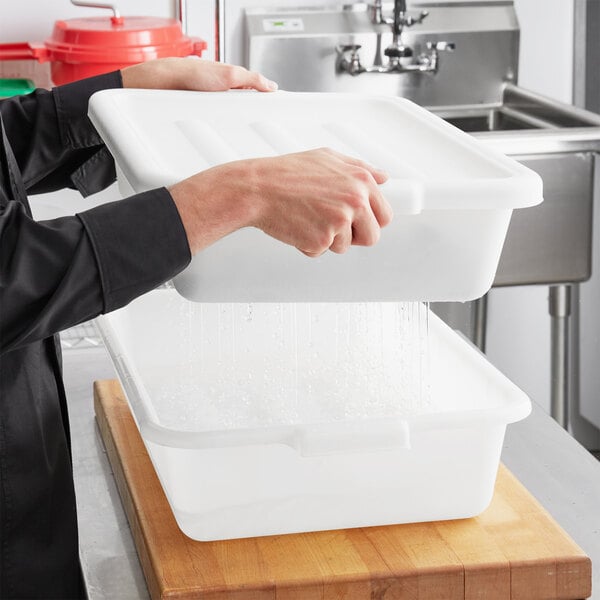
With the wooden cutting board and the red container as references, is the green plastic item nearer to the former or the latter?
the red container

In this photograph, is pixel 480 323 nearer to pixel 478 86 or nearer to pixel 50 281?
pixel 478 86

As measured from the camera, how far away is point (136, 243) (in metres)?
0.82

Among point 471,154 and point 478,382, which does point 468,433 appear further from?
point 471,154

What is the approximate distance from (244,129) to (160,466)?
32 centimetres

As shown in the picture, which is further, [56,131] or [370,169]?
[56,131]

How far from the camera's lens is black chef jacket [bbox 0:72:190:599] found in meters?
0.80

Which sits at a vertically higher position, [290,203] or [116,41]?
[116,41]

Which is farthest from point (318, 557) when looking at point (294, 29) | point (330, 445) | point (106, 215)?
point (294, 29)

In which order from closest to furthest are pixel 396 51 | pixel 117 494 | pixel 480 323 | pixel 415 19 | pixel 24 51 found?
pixel 117 494 → pixel 24 51 → pixel 396 51 → pixel 415 19 → pixel 480 323

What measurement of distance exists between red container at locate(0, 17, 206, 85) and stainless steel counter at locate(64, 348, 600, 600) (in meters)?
0.89

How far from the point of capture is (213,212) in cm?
80

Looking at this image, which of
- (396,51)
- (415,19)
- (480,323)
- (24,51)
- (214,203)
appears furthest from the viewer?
(480,323)

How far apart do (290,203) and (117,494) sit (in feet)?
1.55

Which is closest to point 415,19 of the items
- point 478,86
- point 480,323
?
point 478,86
